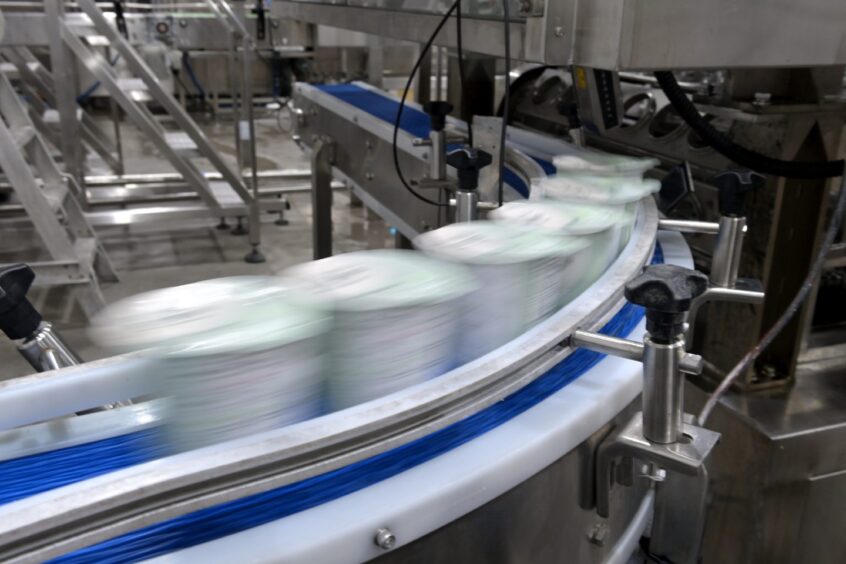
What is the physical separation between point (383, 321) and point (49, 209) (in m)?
2.06

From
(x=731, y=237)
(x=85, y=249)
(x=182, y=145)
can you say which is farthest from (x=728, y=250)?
(x=182, y=145)

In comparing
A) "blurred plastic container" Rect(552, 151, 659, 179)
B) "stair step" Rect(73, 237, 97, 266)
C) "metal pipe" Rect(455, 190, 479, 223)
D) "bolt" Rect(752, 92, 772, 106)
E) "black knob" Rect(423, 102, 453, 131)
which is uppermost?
"bolt" Rect(752, 92, 772, 106)

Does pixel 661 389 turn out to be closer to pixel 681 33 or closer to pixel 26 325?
pixel 681 33

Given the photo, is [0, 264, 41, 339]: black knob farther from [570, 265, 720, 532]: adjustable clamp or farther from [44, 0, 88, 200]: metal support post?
[44, 0, 88, 200]: metal support post

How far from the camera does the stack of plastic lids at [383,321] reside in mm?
534

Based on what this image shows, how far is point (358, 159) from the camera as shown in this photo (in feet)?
6.60

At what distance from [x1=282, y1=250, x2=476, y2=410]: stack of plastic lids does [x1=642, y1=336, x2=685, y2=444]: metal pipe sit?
0.15 meters

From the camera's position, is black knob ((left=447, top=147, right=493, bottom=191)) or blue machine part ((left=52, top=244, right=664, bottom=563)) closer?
blue machine part ((left=52, top=244, right=664, bottom=563))

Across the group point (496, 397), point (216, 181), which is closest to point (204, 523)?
point (496, 397)

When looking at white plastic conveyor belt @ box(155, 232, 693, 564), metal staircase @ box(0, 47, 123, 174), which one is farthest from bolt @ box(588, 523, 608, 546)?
metal staircase @ box(0, 47, 123, 174)

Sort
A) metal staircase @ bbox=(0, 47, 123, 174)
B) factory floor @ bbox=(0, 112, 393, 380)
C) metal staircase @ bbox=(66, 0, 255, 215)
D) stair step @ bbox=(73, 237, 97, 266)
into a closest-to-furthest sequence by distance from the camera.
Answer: stair step @ bbox=(73, 237, 97, 266) → factory floor @ bbox=(0, 112, 393, 380) → metal staircase @ bbox=(66, 0, 255, 215) → metal staircase @ bbox=(0, 47, 123, 174)

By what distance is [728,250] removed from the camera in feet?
2.98

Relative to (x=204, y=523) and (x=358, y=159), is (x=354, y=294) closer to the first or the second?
(x=204, y=523)

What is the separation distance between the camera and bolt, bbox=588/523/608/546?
67 cm
